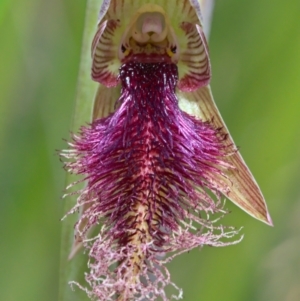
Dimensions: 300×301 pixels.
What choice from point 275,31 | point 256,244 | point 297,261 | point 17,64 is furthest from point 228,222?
point 17,64

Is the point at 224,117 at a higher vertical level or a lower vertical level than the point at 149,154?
higher

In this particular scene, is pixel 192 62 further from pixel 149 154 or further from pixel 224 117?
pixel 224 117

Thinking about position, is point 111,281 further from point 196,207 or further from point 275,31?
point 275,31

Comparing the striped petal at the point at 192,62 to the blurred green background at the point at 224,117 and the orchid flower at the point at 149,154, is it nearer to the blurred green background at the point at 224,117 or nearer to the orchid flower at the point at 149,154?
the orchid flower at the point at 149,154

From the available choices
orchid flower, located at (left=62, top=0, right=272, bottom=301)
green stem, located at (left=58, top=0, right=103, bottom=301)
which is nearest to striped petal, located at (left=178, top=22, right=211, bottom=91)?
orchid flower, located at (left=62, top=0, right=272, bottom=301)

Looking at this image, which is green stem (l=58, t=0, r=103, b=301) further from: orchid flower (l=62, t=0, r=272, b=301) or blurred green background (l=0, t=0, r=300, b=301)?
blurred green background (l=0, t=0, r=300, b=301)

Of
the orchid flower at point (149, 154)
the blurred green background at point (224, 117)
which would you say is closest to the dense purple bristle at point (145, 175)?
the orchid flower at point (149, 154)

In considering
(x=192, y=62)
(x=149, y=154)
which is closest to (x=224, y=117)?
(x=192, y=62)
